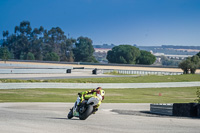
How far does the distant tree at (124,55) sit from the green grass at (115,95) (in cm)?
8744

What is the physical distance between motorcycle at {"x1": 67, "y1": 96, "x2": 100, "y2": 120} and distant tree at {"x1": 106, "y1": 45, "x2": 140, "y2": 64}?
116 meters

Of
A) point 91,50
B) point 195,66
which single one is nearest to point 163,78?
point 195,66

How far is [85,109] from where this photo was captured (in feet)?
49.2

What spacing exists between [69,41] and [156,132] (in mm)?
155623

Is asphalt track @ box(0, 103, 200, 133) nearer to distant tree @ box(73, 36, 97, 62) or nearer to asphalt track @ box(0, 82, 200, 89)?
asphalt track @ box(0, 82, 200, 89)

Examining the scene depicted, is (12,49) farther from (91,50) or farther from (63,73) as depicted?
(63,73)

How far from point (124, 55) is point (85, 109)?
4777 inches

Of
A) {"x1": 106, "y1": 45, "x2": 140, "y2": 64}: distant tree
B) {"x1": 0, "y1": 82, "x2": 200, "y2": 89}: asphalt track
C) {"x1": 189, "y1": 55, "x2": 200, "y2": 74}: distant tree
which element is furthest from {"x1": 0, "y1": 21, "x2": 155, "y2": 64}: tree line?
{"x1": 0, "y1": 82, "x2": 200, "y2": 89}: asphalt track

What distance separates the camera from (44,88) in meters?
37.3

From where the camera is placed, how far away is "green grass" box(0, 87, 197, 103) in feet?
96.3

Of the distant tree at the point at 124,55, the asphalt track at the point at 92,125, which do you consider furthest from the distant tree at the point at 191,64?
the distant tree at the point at 124,55

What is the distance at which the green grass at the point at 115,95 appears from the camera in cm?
2934

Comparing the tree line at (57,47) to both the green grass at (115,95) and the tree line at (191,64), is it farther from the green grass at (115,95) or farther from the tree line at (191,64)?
the green grass at (115,95)

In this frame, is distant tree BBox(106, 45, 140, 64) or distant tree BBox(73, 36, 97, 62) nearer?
distant tree BBox(106, 45, 140, 64)
